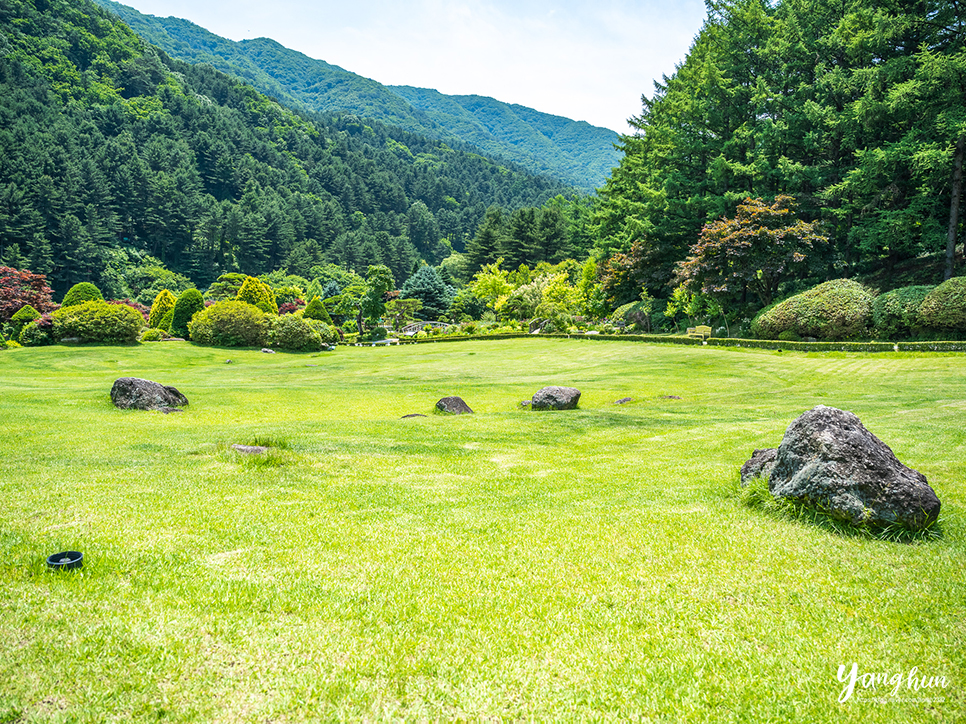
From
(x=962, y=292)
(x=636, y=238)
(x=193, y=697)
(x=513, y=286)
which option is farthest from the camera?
(x=513, y=286)

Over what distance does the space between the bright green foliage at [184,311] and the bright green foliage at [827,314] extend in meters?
41.7

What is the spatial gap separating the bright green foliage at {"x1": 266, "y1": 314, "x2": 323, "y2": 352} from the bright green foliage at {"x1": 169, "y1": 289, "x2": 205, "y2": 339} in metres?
7.10

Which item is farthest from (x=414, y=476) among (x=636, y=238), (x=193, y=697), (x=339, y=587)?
(x=636, y=238)

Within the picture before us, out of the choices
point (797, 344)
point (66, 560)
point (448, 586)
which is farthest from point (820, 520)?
point (797, 344)

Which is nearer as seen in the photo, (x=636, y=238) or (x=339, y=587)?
(x=339, y=587)

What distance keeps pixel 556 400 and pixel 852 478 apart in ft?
34.8

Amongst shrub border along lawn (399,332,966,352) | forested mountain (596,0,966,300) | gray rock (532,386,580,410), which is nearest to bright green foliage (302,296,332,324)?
shrub border along lawn (399,332,966,352)

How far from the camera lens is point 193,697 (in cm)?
315

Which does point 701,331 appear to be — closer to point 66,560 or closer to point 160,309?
point 66,560

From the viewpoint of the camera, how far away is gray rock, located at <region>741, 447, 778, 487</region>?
7.12m

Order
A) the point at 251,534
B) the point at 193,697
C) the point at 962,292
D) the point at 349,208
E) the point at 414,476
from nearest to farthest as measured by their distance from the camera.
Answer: the point at 193,697 → the point at 251,534 → the point at 414,476 → the point at 962,292 → the point at 349,208

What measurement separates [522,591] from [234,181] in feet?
504

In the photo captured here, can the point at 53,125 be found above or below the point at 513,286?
above

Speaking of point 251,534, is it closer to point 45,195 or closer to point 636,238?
point 636,238
